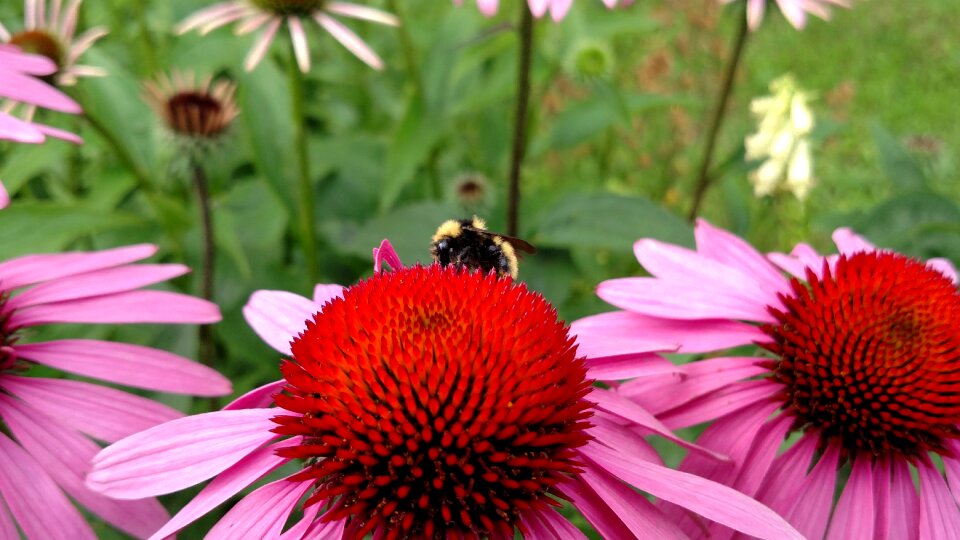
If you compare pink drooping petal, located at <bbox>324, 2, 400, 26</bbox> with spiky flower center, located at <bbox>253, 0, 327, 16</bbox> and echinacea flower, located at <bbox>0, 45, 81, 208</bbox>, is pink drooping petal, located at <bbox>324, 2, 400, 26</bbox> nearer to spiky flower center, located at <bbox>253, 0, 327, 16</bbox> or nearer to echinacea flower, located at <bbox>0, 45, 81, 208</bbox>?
spiky flower center, located at <bbox>253, 0, 327, 16</bbox>

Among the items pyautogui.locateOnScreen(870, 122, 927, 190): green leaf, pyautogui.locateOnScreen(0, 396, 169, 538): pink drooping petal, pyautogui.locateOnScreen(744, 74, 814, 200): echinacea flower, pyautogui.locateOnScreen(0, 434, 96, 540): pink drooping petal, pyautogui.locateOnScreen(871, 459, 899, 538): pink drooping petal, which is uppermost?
pyautogui.locateOnScreen(870, 122, 927, 190): green leaf

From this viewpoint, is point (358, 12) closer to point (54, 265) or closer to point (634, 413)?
point (54, 265)

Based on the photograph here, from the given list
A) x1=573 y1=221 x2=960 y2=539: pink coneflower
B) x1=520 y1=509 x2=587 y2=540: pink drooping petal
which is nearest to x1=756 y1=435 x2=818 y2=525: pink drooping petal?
x1=573 y1=221 x2=960 y2=539: pink coneflower

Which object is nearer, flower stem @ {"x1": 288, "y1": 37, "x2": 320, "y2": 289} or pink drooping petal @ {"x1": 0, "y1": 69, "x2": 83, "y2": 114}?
pink drooping petal @ {"x1": 0, "y1": 69, "x2": 83, "y2": 114}

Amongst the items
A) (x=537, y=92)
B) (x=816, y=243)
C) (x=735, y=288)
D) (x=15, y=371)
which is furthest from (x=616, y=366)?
(x=816, y=243)

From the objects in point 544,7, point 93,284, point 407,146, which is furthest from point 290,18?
point 93,284

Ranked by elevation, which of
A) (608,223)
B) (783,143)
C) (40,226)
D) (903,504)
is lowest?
(40,226)

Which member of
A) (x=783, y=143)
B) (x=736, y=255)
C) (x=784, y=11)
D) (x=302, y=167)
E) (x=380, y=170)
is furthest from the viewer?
(x=380, y=170)
